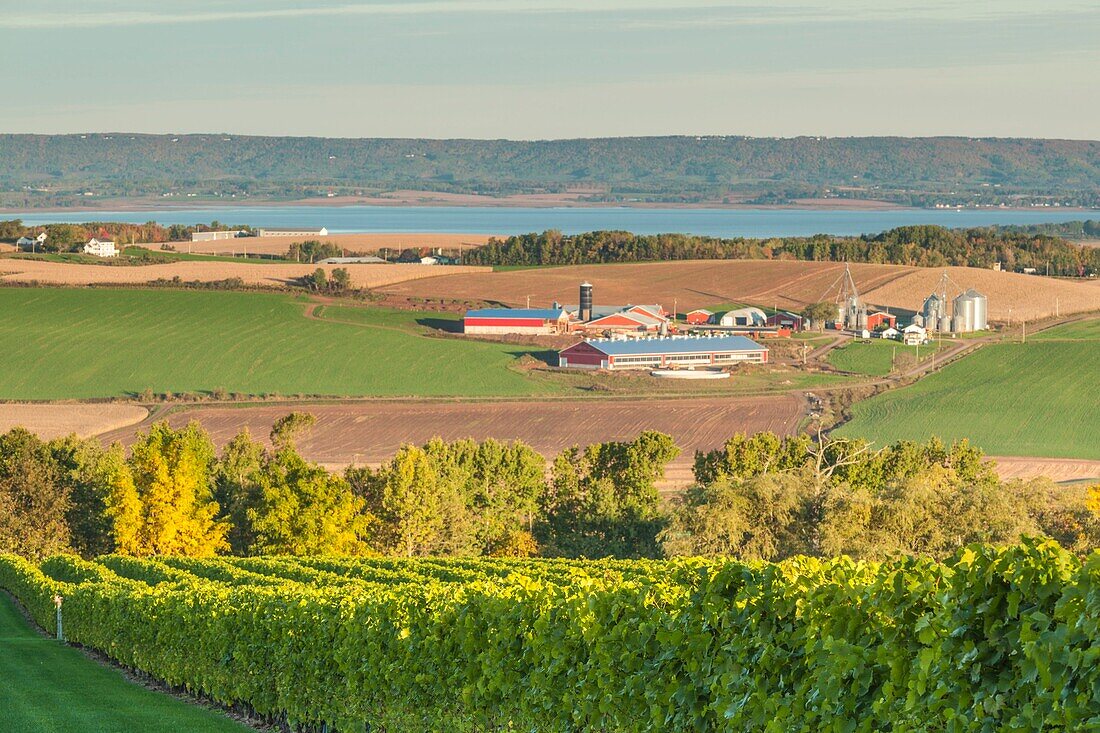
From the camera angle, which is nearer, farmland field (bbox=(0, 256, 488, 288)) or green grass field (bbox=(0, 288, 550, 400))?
green grass field (bbox=(0, 288, 550, 400))

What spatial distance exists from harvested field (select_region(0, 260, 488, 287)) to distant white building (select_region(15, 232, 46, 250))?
770 inches

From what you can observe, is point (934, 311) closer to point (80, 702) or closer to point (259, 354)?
point (259, 354)

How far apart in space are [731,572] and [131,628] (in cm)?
1568

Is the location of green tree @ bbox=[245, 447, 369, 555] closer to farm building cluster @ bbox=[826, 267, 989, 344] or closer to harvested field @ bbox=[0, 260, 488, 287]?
farm building cluster @ bbox=[826, 267, 989, 344]

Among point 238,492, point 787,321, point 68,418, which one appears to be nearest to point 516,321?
point 787,321

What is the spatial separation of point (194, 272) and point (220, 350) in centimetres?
3872

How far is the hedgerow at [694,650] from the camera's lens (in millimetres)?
7016

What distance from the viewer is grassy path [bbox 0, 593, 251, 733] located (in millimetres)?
16594

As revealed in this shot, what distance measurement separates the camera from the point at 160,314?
134375 millimetres

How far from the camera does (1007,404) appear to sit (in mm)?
100312

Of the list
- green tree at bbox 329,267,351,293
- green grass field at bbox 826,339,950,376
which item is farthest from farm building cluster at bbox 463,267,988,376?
green tree at bbox 329,267,351,293

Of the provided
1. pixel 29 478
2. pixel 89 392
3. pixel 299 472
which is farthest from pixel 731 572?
pixel 89 392

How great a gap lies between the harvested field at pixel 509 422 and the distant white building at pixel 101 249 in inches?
3018

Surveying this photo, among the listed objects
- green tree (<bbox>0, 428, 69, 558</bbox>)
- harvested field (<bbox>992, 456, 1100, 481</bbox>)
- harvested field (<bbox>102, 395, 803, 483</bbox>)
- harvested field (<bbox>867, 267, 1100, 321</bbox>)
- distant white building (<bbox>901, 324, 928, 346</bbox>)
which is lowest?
harvested field (<bbox>992, 456, 1100, 481</bbox>)
